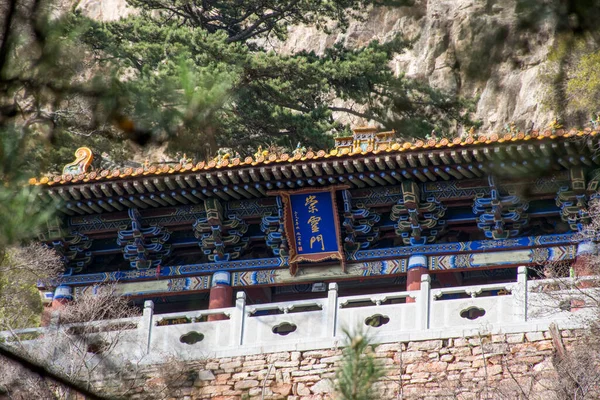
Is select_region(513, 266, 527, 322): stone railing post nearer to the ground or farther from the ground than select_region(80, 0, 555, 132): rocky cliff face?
nearer to the ground

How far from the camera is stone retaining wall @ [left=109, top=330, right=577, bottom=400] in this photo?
13.8 metres

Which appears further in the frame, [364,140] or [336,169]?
[364,140]

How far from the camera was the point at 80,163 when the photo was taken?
1747 cm

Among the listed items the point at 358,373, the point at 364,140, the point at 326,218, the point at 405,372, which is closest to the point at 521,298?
the point at 405,372

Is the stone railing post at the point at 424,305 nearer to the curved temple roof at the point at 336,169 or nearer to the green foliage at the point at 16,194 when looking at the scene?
the curved temple roof at the point at 336,169

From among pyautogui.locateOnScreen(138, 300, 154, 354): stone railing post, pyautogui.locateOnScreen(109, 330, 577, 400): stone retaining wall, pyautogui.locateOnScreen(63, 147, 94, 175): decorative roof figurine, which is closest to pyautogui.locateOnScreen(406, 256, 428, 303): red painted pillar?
pyautogui.locateOnScreen(109, 330, 577, 400): stone retaining wall

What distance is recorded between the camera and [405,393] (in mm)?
14047

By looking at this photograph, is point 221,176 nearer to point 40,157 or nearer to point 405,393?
point 405,393

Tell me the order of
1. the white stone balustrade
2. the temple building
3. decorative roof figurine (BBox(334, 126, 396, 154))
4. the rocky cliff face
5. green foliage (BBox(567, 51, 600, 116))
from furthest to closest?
1. the rocky cliff face
2. green foliage (BBox(567, 51, 600, 116))
3. decorative roof figurine (BBox(334, 126, 396, 154))
4. the temple building
5. the white stone balustrade

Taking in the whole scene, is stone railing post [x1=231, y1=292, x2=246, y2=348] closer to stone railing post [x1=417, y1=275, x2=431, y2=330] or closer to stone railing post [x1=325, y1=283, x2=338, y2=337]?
stone railing post [x1=325, y1=283, x2=338, y2=337]

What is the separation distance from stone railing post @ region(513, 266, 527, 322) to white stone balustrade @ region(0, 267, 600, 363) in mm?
11

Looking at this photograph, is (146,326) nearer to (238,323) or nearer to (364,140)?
(238,323)

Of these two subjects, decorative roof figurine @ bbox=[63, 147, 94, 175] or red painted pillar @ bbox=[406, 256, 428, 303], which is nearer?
red painted pillar @ bbox=[406, 256, 428, 303]

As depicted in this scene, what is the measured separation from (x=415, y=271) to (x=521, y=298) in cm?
226
